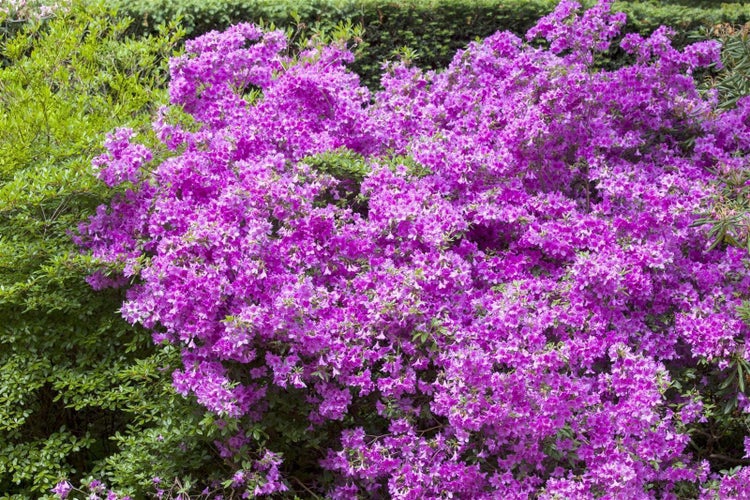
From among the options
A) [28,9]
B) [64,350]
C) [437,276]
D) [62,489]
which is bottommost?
[62,489]

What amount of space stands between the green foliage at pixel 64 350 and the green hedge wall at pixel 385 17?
3989 mm

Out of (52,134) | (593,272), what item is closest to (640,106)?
(593,272)

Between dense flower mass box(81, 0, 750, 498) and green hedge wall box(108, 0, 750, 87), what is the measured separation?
13.0 feet

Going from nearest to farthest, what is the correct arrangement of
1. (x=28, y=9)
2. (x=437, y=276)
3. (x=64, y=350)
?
1. (x=437, y=276)
2. (x=64, y=350)
3. (x=28, y=9)

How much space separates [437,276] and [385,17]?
216 inches

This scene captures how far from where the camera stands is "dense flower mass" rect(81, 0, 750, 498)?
10.7ft

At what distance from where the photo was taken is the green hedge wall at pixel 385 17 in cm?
812

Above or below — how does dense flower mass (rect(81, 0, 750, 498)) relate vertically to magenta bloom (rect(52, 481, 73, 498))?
above

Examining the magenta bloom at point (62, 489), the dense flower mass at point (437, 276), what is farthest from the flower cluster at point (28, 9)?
the magenta bloom at point (62, 489)

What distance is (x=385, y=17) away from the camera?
331 inches

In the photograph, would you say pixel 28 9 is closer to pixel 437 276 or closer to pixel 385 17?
pixel 385 17

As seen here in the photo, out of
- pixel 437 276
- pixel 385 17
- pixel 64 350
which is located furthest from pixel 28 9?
pixel 437 276

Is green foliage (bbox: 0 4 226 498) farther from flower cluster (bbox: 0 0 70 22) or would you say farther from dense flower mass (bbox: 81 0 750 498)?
flower cluster (bbox: 0 0 70 22)

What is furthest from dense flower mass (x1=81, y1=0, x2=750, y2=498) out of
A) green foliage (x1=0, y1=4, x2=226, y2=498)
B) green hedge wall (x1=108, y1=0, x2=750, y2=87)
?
green hedge wall (x1=108, y1=0, x2=750, y2=87)
